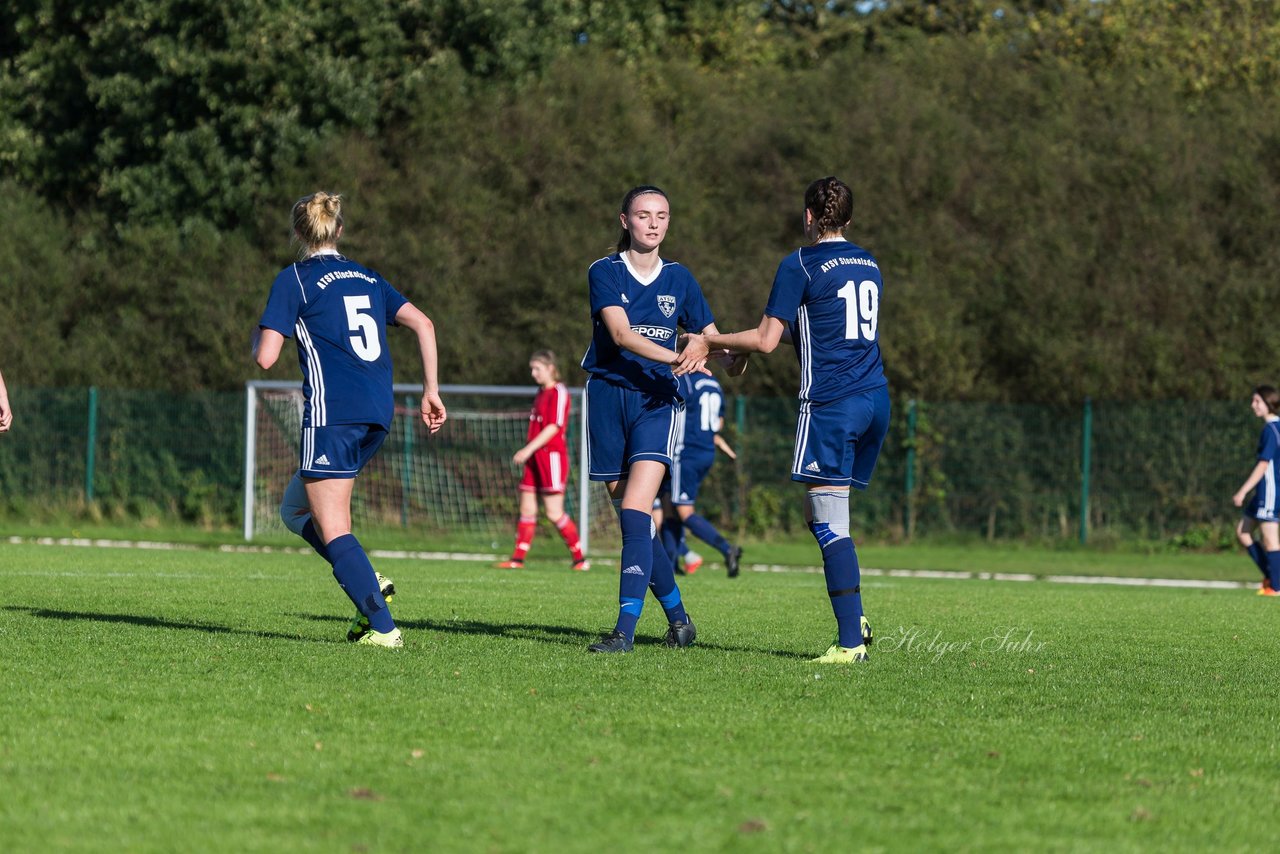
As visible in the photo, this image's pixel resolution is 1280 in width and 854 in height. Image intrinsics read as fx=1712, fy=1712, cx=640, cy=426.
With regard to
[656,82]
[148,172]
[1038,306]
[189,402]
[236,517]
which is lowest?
[236,517]

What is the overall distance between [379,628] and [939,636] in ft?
10.4

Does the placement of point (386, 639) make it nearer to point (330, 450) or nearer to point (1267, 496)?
point (330, 450)

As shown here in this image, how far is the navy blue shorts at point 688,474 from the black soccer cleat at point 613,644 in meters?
8.19

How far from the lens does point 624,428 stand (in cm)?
818

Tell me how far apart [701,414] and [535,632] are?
317 inches

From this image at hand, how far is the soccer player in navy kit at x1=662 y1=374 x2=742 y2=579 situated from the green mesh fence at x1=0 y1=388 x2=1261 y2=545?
21.2ft

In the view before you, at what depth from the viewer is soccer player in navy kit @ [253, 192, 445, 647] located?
25.9 ft

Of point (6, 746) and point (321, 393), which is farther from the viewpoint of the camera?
point (321, 393)

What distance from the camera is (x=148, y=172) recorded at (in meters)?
29.6

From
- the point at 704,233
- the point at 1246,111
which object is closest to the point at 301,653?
the point at 704,233

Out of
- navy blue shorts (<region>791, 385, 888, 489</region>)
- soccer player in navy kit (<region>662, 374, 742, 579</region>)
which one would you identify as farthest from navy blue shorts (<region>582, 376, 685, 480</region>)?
soccer player in navy kit (<region>662, 374, 742, 579</region>)

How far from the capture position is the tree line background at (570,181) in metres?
26.4

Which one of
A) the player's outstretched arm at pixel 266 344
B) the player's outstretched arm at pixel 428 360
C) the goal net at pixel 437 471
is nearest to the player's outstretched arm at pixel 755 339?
the player's outstretched arm at pixel 428 360

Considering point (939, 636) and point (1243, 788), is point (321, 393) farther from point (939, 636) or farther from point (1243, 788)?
point (1243, 788)
